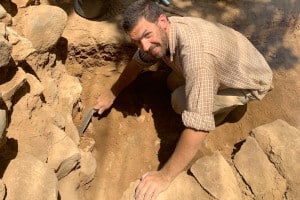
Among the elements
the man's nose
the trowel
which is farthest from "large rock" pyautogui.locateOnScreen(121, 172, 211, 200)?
the man's nose

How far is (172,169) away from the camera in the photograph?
2.25 meters

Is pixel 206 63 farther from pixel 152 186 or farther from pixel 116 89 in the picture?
pixel 116 89

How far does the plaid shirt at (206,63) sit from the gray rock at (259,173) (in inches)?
13.9

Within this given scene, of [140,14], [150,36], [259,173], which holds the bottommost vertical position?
[259,173]

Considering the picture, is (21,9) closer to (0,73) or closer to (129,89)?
(0,73)

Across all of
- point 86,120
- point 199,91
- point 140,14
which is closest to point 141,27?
point 140,14

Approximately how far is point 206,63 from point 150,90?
3.54 feet

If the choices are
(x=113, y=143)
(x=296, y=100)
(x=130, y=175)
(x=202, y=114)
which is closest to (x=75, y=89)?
(x=113, y=143)

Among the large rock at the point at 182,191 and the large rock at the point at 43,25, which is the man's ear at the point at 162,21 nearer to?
the large rock at the point at 43,25

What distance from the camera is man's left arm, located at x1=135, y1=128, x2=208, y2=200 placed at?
2.18 meters

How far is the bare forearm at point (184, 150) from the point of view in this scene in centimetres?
217

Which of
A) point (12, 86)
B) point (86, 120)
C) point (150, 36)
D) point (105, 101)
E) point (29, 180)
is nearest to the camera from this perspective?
point (29, 180)

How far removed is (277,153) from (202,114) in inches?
22.2

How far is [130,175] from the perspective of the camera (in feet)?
8.73
